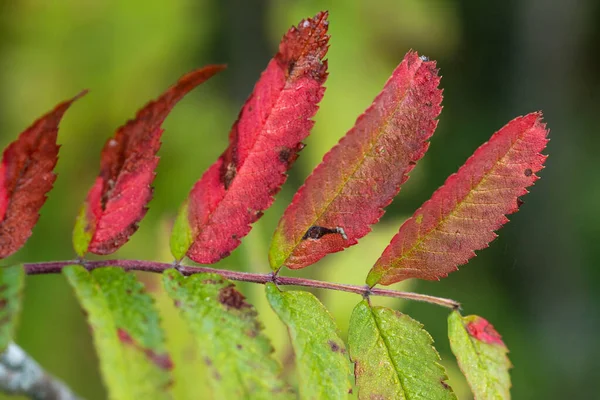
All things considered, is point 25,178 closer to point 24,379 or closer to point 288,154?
point 288,154

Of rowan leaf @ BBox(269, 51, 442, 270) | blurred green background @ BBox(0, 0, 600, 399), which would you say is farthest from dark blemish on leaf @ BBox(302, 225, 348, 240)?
blurred green background @ BBox(0, 0, 600, 399)

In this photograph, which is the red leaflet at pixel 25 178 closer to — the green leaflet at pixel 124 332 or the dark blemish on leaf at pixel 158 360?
the green leaflet at pixel 124 332

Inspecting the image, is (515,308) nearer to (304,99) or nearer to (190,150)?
(190,150)

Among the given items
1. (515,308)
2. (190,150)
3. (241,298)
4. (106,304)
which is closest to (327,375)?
A: (241,298)

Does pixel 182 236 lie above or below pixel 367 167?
below

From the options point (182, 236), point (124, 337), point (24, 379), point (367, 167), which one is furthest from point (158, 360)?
point (24, 379)

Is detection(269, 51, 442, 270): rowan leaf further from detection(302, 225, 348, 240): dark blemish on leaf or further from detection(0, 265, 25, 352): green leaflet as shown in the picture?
detection(0, 265, 25, 352): green leaflet
